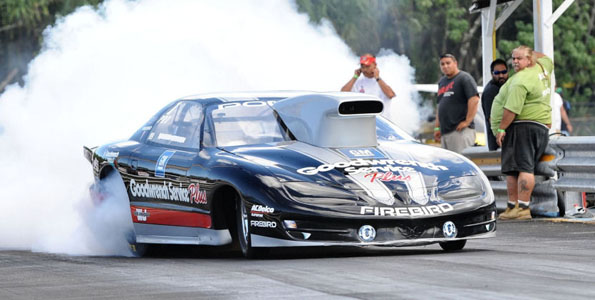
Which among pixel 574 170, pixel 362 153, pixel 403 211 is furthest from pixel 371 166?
pixel 574 170

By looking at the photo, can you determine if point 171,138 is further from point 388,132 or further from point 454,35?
point 454,35

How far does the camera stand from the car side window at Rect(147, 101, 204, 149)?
9.48 m

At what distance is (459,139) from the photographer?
15.1 m

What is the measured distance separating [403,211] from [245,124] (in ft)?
5.28

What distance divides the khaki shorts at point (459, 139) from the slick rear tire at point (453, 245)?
6.18 meters

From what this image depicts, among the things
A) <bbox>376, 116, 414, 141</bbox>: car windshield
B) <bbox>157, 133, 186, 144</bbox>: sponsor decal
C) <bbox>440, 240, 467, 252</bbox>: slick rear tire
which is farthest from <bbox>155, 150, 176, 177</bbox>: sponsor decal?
<bbox>440, 240, 467, 252</bbox>: slick rear tire

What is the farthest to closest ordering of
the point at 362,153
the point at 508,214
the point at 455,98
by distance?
1. the point at 455,98
2. the point at 508,214
3. the point at 362,153

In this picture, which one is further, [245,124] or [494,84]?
[494,84]

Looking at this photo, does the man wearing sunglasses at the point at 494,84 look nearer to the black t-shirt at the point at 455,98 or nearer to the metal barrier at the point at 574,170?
the black t-shirt at the point at 455,98

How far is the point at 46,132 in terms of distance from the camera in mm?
15078

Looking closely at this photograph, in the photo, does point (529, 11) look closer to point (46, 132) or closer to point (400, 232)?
point (46, 132)

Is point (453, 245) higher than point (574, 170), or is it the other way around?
point (453, 245)

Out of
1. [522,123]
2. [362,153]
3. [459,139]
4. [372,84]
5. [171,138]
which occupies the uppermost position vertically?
[171,138]

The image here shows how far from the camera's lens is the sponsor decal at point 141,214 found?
9595mm
